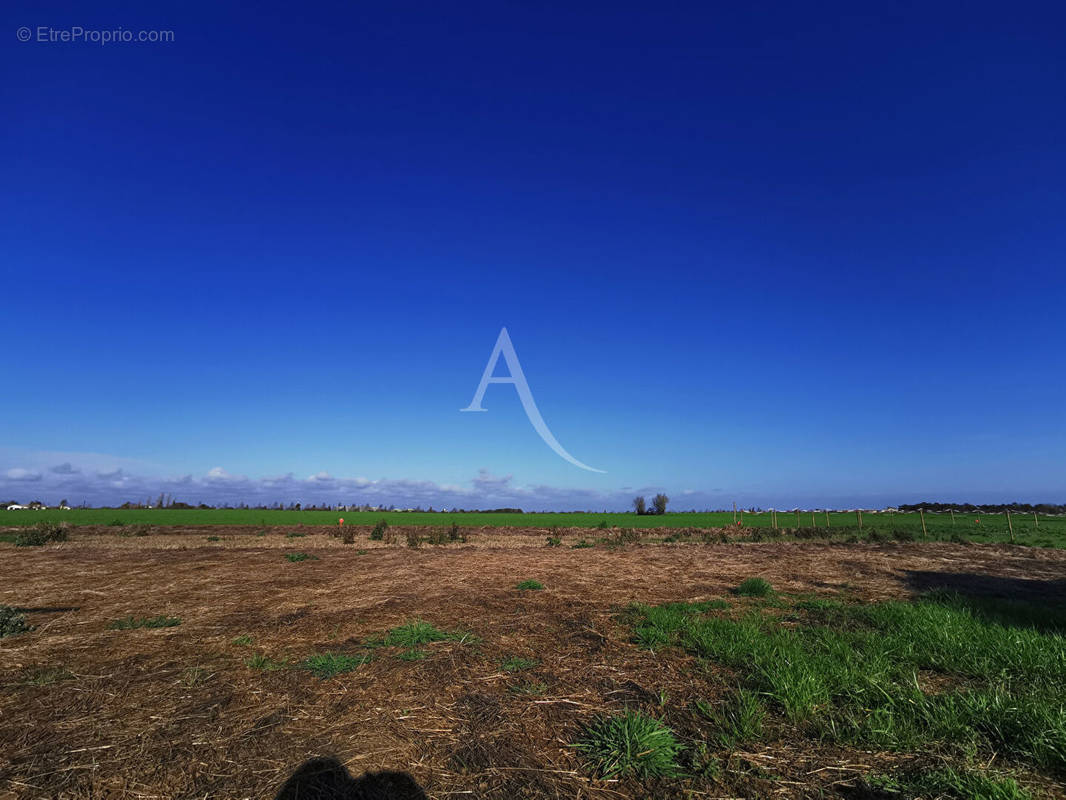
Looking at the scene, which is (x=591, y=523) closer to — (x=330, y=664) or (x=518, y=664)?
Answer: (x=518, y=664)

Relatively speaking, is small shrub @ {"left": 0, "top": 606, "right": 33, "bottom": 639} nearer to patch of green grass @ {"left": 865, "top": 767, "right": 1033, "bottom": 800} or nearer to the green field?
patch of green grass @ {"left": 865, "top": 767, "right": 1033, "bottom": 800}

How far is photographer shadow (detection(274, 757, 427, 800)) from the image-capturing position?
3.41 meters

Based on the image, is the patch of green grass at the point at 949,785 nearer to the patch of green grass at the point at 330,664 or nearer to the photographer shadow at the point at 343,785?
the photographer shadow at the point at 343,785

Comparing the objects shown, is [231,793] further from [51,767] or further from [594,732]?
[594,732]

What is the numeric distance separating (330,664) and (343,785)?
2.80 metres

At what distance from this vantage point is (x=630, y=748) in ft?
12.8

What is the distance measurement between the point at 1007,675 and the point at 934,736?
219 cm

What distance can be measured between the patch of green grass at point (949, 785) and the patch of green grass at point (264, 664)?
247 inches

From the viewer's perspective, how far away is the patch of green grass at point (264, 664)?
236 inches

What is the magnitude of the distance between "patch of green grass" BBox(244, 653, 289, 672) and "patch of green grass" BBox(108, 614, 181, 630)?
10.4ft

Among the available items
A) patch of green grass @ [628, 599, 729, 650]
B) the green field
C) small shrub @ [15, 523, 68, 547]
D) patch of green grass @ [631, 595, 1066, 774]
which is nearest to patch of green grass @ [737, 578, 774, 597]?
patch of green grass @ [628, 599, 729, 650]

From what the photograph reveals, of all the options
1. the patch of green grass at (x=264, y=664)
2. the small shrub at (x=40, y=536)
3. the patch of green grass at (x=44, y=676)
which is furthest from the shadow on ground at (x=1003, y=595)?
the small shrub at (x=40, y=536)

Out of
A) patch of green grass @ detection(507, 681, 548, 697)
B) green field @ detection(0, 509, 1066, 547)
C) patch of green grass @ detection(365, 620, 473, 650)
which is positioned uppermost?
patch of green grass @ detection(507, 681, 548, 697)

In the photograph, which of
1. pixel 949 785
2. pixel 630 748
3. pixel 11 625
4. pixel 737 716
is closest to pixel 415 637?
pixel 630 748
